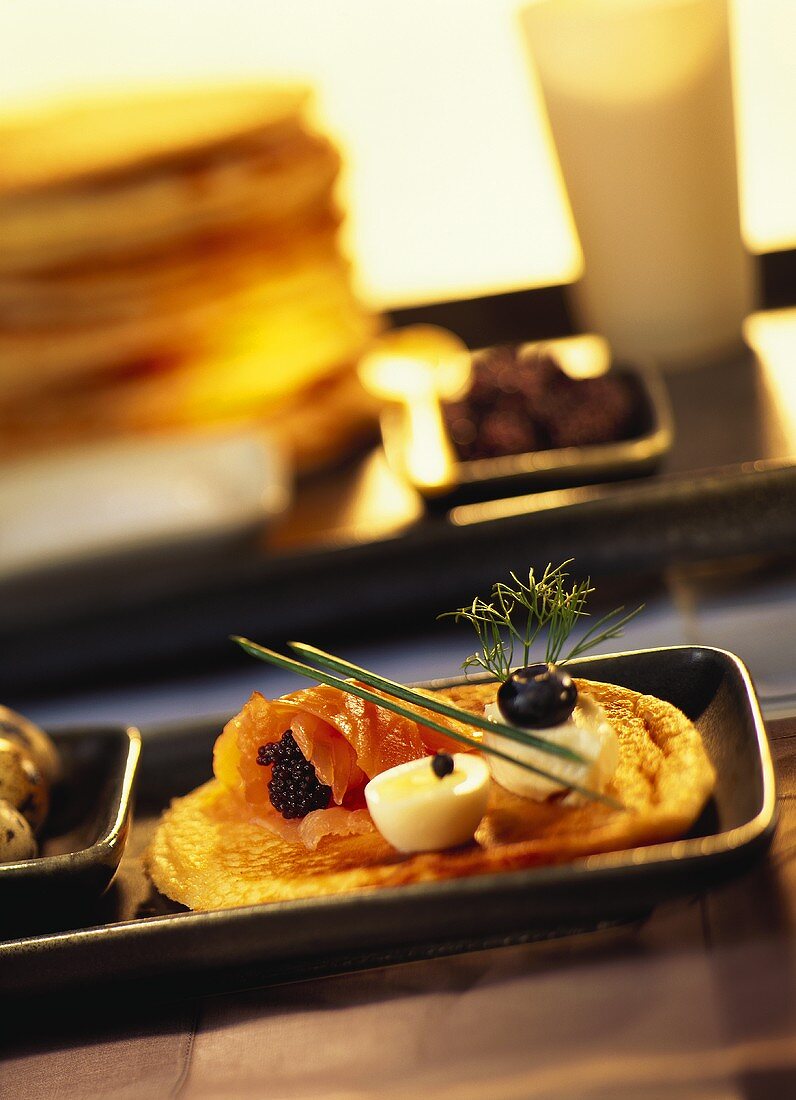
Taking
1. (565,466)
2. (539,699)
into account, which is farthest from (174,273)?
(539,699)

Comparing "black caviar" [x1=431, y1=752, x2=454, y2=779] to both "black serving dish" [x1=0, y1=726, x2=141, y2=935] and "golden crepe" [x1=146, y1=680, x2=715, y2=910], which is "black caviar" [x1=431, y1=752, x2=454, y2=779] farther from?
"black serving dish" [x1=0, y1=726, x2=141, y2=935]

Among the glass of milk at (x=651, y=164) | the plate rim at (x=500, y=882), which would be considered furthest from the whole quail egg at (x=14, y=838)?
the glass of milk at (x=651, y=164)

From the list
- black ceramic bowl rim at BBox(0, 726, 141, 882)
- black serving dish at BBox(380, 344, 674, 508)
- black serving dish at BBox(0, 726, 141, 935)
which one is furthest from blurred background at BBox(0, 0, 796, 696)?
black ceramic bowl rim at BBox(0, 726, 141, 882)

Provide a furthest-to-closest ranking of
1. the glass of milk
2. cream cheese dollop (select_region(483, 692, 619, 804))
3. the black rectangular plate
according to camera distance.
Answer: the glass of milk → the black rectangular plate → cream cheese dollop (select_region(483, 692, 619, 804))

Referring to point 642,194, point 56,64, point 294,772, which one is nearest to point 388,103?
point 56,64

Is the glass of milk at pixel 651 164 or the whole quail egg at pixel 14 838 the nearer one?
the whole quail egg at pixel 14 838

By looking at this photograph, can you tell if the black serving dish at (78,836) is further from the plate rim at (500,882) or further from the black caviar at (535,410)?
the black caviar at (535,410)
